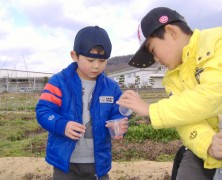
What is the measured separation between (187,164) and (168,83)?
0.43 metres

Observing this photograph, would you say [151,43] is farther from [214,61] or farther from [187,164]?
[187,164]

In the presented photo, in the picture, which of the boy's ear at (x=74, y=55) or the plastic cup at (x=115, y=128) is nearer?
the plastic cup at (x=115, y=128)

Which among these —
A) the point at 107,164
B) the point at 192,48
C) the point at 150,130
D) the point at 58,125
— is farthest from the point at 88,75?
the point at 150,130

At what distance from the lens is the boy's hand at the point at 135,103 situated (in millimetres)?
1790

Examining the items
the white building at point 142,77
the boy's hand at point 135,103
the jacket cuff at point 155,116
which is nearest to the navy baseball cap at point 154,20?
the boy's hand at point 135,103

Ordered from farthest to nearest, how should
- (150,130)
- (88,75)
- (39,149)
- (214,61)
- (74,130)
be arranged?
(150,130), (39,149), (88,75), (74,130), (214,61)

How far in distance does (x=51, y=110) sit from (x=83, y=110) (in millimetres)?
231

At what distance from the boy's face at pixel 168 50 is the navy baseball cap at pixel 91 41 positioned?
27.2 inches

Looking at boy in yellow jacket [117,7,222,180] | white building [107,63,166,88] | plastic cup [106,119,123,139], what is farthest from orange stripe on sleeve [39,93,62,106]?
white building [107,63,166,88]

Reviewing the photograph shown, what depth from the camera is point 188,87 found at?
73.2 inches

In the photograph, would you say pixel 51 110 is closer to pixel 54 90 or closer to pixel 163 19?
pixel 54 90

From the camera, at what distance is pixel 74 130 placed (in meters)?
2.35

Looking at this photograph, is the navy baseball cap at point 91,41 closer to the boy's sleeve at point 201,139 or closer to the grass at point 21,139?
the boy's sleeve at point 201,139

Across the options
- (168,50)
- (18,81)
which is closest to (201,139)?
(168,50)
